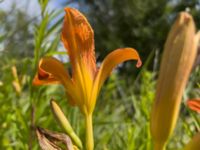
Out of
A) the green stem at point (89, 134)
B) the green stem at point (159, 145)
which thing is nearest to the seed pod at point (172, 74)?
the green stem at point (159, 145)

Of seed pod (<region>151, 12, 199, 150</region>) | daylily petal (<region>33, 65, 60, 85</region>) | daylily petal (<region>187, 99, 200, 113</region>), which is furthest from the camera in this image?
daylily petal (<region>33, 65, 60, 85</region>)

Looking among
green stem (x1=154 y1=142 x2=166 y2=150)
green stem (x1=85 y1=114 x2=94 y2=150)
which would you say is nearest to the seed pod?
green stem (x1=154 y1=142 x2=166 y2=150)

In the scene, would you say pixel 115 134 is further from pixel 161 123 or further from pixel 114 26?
pixel 114 26

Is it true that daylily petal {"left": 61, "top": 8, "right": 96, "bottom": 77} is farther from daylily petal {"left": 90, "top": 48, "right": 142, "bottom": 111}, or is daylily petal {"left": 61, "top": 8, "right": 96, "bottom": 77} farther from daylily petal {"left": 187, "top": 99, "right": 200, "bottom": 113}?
daylily petal {"left": 187, "top": 99, "right": 200, "bottom": 113}

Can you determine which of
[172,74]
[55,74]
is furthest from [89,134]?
[172,74]

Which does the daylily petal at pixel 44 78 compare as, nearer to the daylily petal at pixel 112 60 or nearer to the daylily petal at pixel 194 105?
the daylily petal at pixel 112 60

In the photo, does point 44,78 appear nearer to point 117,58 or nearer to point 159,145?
point 117,58

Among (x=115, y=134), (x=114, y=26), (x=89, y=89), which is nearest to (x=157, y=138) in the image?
(x=89, y=89)
